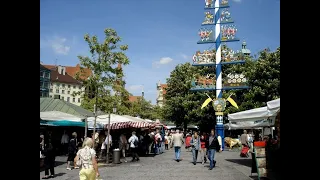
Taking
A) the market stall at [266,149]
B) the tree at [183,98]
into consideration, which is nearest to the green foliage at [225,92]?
the tree at [183,98]

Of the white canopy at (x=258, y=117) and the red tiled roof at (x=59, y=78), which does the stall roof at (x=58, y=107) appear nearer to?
the white canopy at (x=258, y=117)

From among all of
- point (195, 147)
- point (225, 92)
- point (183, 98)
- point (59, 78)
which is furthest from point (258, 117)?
point (59, 78)

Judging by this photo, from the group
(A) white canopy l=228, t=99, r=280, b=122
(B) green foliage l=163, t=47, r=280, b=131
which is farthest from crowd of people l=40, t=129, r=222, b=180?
(B) green foliage l=163, t=47, r=280, b=131

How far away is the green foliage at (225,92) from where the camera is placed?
41.2m

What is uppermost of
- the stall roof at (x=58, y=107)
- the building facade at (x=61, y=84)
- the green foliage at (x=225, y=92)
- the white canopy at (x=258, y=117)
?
the building facade at (x=61, y=84)

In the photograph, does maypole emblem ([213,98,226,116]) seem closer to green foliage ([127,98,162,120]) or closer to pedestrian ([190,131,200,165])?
pedestrian ([190,131,200,165])

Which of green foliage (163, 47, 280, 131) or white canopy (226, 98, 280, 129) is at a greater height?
green foliage (163, 47, 280, 131)

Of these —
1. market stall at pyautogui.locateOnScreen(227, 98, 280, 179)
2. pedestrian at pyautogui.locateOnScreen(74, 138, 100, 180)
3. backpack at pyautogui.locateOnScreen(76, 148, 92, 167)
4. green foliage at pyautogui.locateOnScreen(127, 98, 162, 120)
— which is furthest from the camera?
green foliage at pyautogui.locateOnScreen(127, 98, 162, 120)

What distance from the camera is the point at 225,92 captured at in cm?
4956

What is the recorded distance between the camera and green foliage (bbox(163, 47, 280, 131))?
41188 mm

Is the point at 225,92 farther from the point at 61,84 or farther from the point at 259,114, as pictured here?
the point at 61,84
